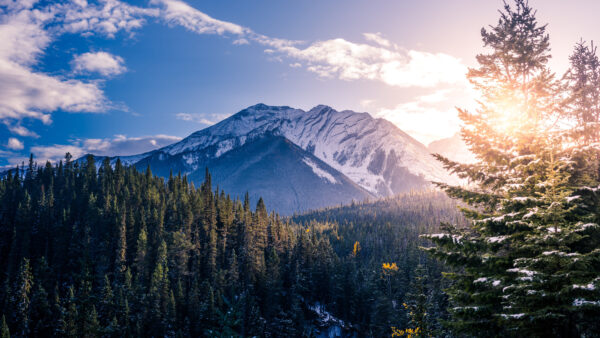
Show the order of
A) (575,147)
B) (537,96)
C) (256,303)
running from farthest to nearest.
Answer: (256,303) → (537,96) → (575,147)

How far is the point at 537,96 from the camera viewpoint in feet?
53.9

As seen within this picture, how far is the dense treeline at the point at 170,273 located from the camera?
7175 cm

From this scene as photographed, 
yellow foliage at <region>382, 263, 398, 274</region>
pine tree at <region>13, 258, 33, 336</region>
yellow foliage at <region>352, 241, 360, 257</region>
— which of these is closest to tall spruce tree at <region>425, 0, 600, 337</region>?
pine tree at <region>13, 258, 33, 336</region>

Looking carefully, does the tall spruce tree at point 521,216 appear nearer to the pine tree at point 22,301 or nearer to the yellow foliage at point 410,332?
the yellow foliage at point 410,332

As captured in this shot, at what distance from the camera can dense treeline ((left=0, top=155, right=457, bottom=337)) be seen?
235 ft

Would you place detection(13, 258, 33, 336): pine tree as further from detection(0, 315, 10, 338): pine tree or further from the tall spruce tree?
the tall spruce tree

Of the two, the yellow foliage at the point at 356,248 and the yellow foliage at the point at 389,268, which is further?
the yellow foliage at the point at 356,248

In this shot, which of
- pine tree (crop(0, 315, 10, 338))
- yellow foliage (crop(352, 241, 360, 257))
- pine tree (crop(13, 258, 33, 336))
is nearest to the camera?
pine tree (crop(0, 315, 10, 338))

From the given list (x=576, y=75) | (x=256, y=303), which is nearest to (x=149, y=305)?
(x=256, y=303)

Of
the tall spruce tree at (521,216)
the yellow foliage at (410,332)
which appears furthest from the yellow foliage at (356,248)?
the tall spruce tree at (521,216)

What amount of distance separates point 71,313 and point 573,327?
81.3m

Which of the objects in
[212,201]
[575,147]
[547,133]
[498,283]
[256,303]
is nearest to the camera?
[498,283]

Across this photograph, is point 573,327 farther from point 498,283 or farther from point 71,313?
point 71,313

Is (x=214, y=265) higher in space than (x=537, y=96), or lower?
lower
